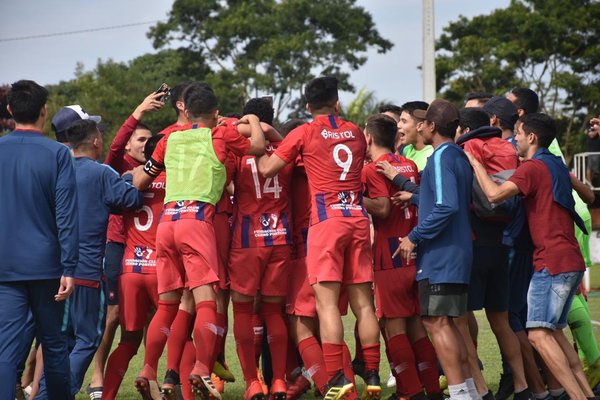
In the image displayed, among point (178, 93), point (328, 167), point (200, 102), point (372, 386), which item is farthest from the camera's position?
point (178, 93)

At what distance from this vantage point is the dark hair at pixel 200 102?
29.5 ft

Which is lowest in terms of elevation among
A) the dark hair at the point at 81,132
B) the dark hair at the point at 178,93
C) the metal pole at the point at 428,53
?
the dark hair at the point at 81,132

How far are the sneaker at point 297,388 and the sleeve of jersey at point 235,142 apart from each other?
2.33 m

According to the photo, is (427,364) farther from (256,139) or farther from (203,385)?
Answer: (256,139)

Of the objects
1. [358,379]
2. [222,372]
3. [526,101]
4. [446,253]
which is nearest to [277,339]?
[222,372]

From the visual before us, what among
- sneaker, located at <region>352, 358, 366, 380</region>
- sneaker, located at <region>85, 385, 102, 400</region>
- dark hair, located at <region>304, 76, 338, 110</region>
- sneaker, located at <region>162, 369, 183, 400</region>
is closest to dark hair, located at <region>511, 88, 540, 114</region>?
dark hair, located at <region>304, 76, 338, 110</region>

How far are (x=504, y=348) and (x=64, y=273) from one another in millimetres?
3778

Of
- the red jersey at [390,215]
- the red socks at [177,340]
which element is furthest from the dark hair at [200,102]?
the red socks at [177,340]

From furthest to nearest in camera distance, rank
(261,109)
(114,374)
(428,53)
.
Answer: (428,53), (261,109), (114,374)

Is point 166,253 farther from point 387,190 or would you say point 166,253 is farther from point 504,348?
point 504,348

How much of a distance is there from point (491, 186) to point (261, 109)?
2324 mm

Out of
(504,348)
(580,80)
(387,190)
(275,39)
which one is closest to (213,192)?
(387,190)

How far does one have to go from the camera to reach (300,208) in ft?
31.4

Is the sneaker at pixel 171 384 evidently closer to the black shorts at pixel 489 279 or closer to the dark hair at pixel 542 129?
the black shorts at pixel 489 279
